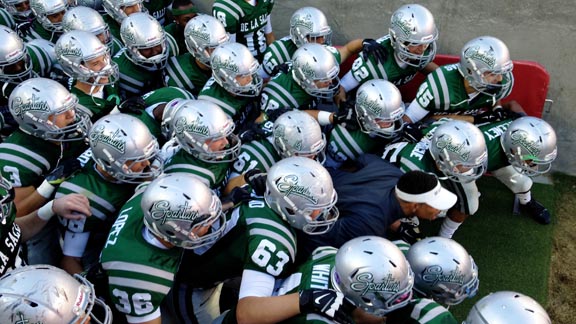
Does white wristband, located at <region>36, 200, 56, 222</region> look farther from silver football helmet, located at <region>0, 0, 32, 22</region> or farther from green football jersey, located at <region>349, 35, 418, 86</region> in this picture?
silver football helmet, located at <region>0, 0, 32, 22</region>

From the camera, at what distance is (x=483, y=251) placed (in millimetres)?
4523

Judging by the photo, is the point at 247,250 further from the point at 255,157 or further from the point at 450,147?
the point at 450,147

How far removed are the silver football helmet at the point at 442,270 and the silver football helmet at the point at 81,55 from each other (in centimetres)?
278

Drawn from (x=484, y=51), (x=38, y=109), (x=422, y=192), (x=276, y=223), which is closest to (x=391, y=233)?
(x=422, y=192)

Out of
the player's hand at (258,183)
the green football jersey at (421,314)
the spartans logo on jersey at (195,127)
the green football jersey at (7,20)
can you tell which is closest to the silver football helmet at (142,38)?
the spartans logo on jersey at (195,127)

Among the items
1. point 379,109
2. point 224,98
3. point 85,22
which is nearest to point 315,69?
point 379,109

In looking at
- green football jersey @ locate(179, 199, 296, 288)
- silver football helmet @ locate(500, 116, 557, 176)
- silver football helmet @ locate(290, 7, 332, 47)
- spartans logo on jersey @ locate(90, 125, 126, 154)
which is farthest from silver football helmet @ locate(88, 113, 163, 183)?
silver football helmet @ locate(500, 116, 557, 176)

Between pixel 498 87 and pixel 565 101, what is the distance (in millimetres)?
1301

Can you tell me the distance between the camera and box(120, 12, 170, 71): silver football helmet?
15.0 ft

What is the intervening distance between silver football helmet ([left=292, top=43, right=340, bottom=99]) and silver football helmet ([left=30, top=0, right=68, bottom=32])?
2448 mm

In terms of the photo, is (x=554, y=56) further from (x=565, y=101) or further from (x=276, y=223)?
(x=276, y=223)

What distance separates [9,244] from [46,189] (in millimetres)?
714

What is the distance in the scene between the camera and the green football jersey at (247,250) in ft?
9.13

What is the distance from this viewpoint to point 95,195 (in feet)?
10.6
